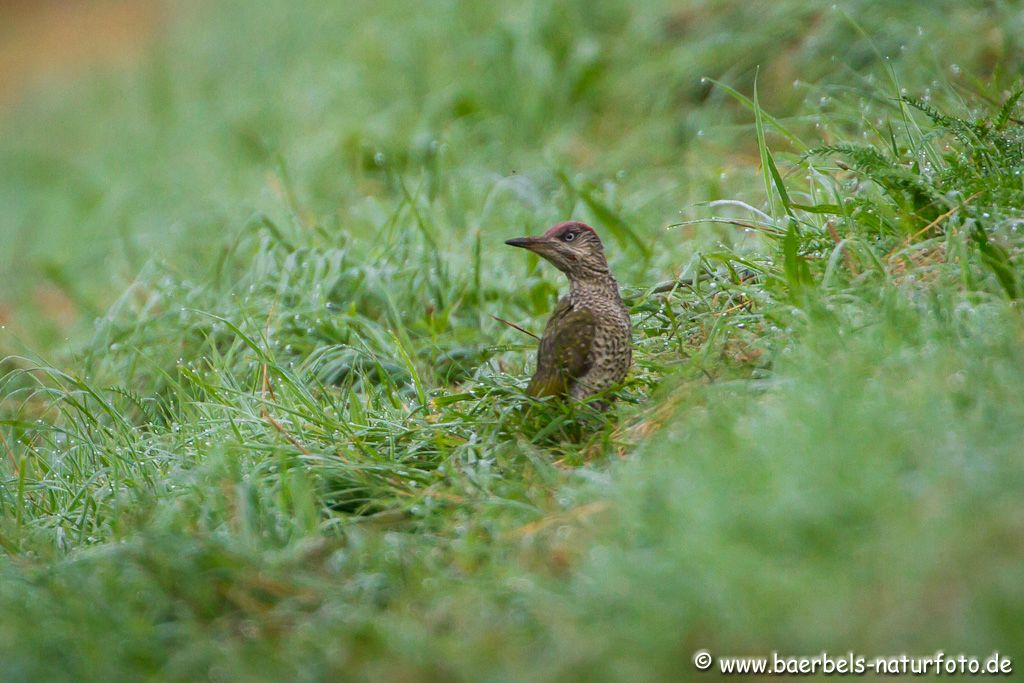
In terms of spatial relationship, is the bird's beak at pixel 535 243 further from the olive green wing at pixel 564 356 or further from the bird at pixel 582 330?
the olive green wing at pixel 564 356

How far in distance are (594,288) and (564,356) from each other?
1.10 feet

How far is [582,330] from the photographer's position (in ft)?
11.7

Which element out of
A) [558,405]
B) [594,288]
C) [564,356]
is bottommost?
[558,405]

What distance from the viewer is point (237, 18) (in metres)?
11.4

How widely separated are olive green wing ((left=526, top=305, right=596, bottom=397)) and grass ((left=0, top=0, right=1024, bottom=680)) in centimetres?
9

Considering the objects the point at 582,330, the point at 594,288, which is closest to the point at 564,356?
the point at 582,330

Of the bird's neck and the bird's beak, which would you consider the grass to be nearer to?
the bird's neck

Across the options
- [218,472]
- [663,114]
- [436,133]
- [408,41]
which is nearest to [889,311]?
[218,472]

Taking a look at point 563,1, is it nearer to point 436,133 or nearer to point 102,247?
point 436,133

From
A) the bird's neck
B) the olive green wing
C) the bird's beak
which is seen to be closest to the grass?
the olive green wing

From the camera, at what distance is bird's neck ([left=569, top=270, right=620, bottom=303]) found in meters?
3.72

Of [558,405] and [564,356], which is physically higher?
[564,356]

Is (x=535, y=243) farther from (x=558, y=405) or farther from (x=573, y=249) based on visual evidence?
(x=558, y=405)

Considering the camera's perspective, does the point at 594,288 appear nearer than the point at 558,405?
No
